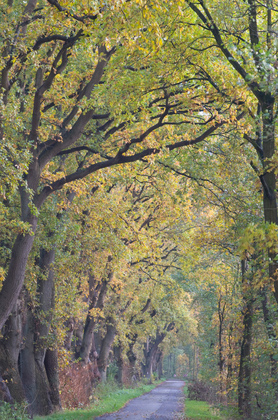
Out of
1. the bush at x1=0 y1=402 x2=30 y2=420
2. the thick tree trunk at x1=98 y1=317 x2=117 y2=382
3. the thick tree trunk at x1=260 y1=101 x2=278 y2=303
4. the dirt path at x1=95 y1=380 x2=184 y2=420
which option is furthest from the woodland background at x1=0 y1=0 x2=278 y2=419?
the thick tree trunk at x1=98 y1=317 x2=117 y2=382

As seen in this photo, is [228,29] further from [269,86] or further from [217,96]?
[269,86]

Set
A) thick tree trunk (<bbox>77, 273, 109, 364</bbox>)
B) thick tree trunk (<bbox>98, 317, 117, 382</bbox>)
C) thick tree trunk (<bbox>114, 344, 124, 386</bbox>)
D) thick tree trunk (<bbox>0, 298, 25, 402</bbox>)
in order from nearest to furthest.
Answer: thick tree trunk (<bbox>0, 298, 25, 402</bbox>), thick tree trunk (<bbox>77, 273, 109, 364</bbox>), thick tree trunk (<bbox>98, 317, 117, 382</bbox>), thick tree trunk (<bbox>114, 344, 124, 386</bbox>)

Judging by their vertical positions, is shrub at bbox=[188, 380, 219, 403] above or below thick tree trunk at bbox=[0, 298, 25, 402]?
below

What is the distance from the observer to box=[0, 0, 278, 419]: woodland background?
759 centimetres

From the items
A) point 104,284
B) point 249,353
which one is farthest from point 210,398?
point 249,353

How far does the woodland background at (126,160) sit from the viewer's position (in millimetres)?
7594

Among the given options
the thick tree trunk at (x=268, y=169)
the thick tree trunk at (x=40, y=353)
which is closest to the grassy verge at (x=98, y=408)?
the thick tree trunk at (x=40, y=353)

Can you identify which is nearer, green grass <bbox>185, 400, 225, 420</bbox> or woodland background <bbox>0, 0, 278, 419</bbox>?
woodland background <bbox>0, 0, 278, 419</bbox>

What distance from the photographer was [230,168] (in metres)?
11.6

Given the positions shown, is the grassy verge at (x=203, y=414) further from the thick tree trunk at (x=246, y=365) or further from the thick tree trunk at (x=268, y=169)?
the thick tree trunk at (x=268, y=169)

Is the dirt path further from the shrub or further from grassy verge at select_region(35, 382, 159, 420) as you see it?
the shrub

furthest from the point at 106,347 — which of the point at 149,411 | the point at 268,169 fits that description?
the point at 268,169

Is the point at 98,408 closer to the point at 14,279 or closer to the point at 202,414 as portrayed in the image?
the point at 202,414

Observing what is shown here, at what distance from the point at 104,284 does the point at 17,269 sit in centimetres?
1319
